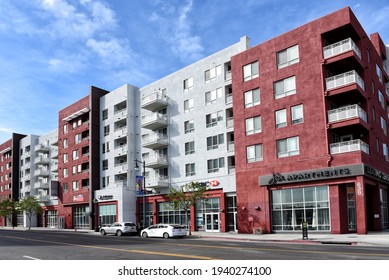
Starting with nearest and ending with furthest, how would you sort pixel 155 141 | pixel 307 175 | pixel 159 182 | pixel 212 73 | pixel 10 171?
pixel 307 175 < pixel 212 73 < pixel 159 182 < pixel 155 141 < pixel 10 171

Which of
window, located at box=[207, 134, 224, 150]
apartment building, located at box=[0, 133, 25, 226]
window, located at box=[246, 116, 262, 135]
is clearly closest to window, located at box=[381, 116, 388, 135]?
window, located at box=[246, 116, 262, 135]

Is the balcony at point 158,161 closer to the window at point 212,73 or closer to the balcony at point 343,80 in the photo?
the window at point 212,73

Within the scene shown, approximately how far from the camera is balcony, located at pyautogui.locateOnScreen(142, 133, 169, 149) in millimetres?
50969

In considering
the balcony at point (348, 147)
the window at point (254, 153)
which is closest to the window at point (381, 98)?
the balcony at point (348, 147)

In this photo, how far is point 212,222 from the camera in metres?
44.3

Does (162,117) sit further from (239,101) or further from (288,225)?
(288,225)

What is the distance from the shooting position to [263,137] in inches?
1537

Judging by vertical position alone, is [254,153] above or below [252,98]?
below

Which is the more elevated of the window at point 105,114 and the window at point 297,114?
the window at point 105,114

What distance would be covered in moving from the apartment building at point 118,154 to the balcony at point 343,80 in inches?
1155

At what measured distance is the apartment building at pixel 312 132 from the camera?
33625 millimetres

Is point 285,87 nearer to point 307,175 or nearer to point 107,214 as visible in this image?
point 307,175

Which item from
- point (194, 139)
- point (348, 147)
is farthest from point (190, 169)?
point (348, 147)

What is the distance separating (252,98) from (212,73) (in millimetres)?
7955
